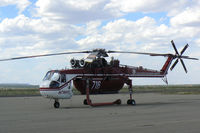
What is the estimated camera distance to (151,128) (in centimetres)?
1175

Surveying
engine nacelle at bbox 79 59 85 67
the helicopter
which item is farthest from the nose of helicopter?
engine nacelle at bbox 79 59 85 67

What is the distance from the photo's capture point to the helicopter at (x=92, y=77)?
22.0m

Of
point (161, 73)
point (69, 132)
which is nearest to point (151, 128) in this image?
point (69, 132)

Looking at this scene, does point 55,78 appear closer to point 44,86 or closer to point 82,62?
point 44,86

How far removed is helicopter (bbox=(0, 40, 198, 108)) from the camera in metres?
22.0

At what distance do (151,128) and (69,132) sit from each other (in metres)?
3.37

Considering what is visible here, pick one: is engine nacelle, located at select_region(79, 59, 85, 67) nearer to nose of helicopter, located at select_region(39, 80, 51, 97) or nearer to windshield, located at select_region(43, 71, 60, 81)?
windshield, located at select_region(43, 71, 60, 81)

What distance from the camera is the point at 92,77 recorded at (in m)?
24.1

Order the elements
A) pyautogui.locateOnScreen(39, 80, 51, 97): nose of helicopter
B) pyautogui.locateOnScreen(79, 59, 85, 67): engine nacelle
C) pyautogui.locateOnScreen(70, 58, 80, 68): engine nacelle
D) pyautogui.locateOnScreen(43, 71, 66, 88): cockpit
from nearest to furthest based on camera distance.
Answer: pyautogui.locateOnScreen(39, 80, 51, 97): nose of helicopter → pyautogui.locateOnScreen(43, 71, 66, 88): cockpit → pyautogui.locateOnScreen(79, 59, 85, 67): engine nacelle → pyautogui.locateOnScreen(70, 58, 80, 68): engine nacelle

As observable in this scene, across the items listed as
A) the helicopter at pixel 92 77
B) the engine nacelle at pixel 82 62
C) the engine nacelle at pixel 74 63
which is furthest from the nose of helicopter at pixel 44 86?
the engine nacelle at pixel 82 62

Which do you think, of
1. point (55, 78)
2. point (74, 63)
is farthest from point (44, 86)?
point (74, 63)

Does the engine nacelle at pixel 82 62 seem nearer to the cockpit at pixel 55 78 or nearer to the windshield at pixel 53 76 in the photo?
the cockpit at pixel 55 78

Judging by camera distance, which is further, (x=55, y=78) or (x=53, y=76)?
(x=53, y=76)

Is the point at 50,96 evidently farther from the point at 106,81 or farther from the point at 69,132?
the point at 69,132
